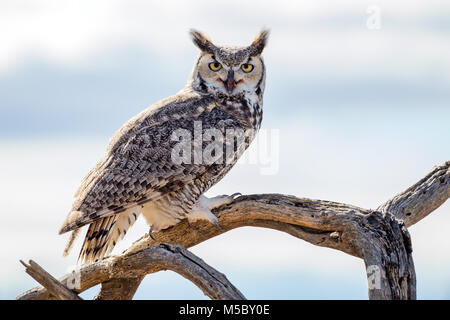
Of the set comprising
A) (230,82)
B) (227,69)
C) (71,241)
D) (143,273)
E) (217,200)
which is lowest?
(143,273)

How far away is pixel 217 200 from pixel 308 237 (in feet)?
2.74

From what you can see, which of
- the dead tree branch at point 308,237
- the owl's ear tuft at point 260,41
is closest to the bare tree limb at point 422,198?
the dead tree branch at point 308,237

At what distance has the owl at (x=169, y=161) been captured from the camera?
571cm

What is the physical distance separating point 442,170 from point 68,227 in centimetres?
341

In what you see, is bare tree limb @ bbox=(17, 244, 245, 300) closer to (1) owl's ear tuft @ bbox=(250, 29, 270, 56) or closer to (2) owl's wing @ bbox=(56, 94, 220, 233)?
(2) owl's wing @ bbox=(56, 94, 220, 233)

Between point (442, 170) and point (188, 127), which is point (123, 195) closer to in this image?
point (188, 127)

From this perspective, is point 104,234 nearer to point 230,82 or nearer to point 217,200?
point 217,200

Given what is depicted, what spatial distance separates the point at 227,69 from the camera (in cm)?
628

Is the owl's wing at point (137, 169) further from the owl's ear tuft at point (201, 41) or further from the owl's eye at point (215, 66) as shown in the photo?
the owl's ear tuft at point (201, 41)

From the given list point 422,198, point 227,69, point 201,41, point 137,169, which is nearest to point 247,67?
point 227,69

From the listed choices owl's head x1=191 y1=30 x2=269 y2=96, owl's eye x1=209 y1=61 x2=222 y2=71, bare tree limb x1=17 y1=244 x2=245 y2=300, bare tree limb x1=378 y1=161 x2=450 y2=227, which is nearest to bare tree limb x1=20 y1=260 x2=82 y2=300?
bare tree limb x1=17 y1=244 x2=245 y2=300

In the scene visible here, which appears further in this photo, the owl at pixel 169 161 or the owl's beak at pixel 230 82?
the owl's beak at pixel 230 82

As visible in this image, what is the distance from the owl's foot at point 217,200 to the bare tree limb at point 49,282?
131 cm
